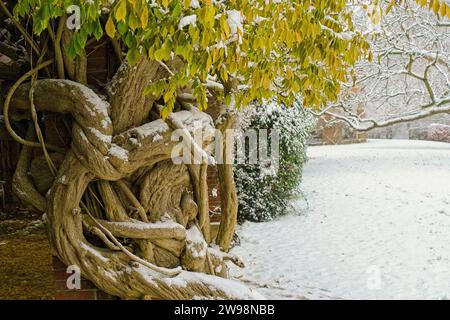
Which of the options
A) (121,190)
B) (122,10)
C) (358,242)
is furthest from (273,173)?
(122,10)

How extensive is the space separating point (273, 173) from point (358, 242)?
1.74 metres

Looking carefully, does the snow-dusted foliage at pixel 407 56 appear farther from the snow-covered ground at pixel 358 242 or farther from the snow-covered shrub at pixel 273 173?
the snow-covered shrub at pixel 273 173

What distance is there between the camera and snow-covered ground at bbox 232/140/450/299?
5.61m

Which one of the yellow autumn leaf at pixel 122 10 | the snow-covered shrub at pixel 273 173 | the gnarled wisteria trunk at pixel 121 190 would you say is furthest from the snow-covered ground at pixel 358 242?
the yellow autumn leaf at pixel 122 10

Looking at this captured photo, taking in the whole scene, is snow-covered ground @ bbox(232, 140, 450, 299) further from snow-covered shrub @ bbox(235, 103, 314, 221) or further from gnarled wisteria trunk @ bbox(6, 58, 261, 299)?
gnarled wisteria trunk @ bbox(6, 58, 261, 299)

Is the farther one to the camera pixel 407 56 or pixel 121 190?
pixel 407 56

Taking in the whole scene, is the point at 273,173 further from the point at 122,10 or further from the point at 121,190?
the point at 122,10

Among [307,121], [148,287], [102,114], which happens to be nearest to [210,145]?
[102,114]

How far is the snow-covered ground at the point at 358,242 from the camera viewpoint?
5.61 meters

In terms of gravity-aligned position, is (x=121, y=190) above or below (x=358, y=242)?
above

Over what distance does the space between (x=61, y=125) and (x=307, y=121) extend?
6080mm

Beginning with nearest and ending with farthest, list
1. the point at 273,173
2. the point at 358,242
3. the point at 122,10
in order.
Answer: the point at 122,10
the point at 358,242
the point at 273,173

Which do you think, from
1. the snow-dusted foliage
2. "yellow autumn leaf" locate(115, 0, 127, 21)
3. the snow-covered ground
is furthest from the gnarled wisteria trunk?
the snow-dusted foliage

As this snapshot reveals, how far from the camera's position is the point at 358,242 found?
717 centimetres
